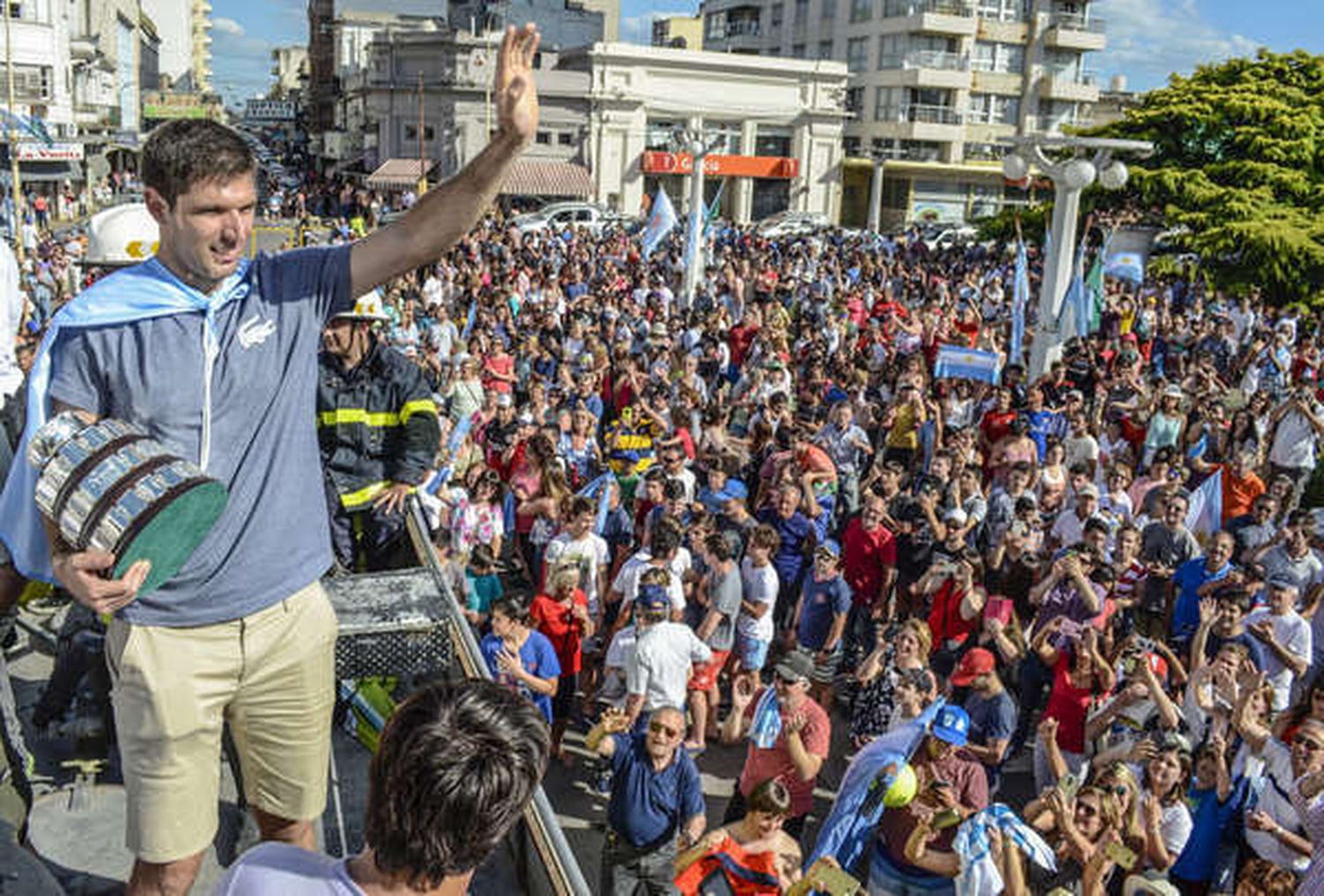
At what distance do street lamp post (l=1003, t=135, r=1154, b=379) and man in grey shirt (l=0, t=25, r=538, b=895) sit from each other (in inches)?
519

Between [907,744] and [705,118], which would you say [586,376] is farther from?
[705,118]

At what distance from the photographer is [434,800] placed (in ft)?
5.67

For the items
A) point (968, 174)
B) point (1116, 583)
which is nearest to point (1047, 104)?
point (968, 174)

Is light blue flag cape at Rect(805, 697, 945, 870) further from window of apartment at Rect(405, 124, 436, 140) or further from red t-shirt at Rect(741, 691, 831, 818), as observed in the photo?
window of apartment at Rect(405, 124, 436, 140)

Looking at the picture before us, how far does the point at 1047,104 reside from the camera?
5609 centimetres

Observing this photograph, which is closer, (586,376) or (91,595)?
(91,595)

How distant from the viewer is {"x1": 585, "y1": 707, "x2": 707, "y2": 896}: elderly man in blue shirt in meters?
5.30

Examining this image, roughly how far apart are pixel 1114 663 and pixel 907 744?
8.02 ft

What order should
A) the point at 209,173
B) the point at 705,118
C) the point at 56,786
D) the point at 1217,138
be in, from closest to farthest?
the point at 209,173 < the point at 56,786 < the point at 1217,138 < the point at 705,118

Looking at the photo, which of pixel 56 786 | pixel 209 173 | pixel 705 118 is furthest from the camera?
pixel 705 118

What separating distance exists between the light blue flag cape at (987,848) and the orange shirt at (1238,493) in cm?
551

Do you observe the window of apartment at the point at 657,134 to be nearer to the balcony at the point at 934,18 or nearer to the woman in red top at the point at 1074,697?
the balcony at the point at 934,18

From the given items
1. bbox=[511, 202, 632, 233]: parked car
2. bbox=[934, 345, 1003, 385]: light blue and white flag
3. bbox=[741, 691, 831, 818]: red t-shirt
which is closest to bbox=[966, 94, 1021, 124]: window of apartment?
bbox=[511, 202, 632, 233]: parked car

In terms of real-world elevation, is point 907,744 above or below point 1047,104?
below
